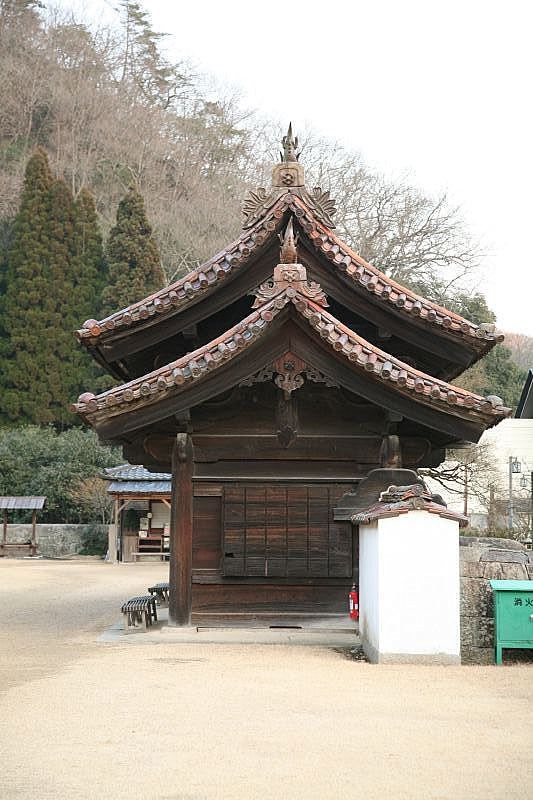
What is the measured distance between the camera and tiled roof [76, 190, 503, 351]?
12125mm

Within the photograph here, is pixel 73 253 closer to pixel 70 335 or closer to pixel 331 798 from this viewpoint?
pixel 70 335

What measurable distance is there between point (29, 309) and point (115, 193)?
13335 mm

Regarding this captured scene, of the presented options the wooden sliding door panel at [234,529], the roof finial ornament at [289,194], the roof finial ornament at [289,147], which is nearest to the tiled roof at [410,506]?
the wooden sliding door panel at [234,529]

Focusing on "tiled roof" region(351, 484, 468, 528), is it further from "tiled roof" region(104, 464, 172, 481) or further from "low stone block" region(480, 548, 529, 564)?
"tiled roof" region(104, 464, 172, 481)

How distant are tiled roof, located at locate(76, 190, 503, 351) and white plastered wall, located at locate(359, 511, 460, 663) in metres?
3.47

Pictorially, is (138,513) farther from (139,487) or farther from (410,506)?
(410,506)

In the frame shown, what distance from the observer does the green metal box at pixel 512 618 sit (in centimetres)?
961

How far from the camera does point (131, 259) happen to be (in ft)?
150

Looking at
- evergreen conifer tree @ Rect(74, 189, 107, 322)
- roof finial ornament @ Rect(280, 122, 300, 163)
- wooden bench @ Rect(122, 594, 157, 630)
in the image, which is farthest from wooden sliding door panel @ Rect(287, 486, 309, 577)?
evergreen conifer tree @ Rect(74, 189, 107, 322)

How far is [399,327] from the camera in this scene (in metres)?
12.6

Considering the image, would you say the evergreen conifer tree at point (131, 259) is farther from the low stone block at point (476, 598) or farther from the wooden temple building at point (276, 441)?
the low stone block at point (476, 598)

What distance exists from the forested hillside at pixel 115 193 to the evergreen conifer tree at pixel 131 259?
0.09 m

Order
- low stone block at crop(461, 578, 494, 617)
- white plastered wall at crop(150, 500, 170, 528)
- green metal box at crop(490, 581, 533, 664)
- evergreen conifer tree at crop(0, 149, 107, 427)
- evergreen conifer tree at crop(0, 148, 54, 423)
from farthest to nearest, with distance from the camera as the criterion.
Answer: evergreen conifer tree at crop(0, 149, 107, 427), evergreen conifer tree at crop(0, 148, 54, 423), white plastered wall at crop(150, 500, 170, 528), low stone block at crop(461, 578, 494, 617), green metal box at crop(490, 581, 533, 664)

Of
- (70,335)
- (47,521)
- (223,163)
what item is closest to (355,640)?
(47,521)
